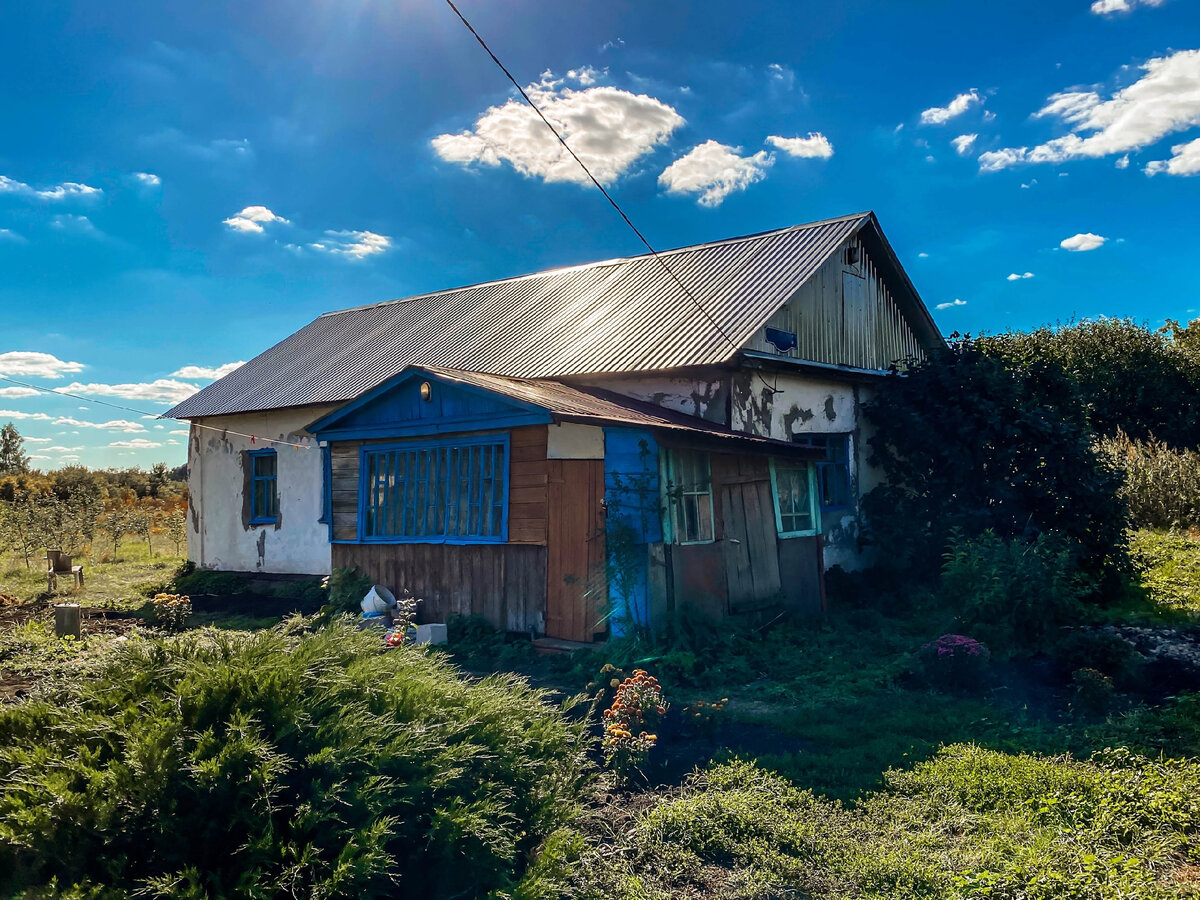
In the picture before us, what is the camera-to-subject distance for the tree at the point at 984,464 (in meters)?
11.4

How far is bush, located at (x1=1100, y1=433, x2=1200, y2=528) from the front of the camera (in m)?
15.6

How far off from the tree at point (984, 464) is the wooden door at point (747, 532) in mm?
2847

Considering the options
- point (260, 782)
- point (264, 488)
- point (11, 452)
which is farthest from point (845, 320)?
point (11, 452)

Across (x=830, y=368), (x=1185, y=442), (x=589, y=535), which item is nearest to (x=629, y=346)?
(x=830, y=368)

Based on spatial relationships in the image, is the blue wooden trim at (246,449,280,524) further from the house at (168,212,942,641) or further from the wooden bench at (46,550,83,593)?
the wooden bench at (46,550,83,593)

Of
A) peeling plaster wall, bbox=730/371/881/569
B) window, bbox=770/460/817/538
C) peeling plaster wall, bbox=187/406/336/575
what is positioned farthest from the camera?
peeling plaster wall, bbox=187/406/336/575

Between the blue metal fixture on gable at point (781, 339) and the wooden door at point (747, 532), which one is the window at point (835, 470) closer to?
the blue metal fixture on gable at point (781, 339)

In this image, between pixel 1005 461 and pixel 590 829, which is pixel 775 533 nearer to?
pixel 1005 461

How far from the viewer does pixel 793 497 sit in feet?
33.6

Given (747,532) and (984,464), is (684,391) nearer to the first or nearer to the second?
(747,532)

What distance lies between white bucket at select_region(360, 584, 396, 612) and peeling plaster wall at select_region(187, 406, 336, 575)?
16.4 feet

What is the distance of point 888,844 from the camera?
4023 mm

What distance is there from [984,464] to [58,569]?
52.8 feet

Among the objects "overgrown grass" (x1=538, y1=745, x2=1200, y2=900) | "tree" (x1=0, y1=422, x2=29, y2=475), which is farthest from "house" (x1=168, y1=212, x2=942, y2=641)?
"tree" (x1=0, y1=422, x2=29, y2=475)
